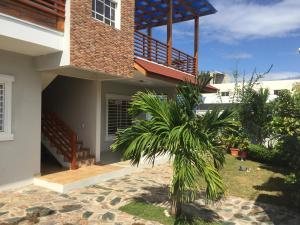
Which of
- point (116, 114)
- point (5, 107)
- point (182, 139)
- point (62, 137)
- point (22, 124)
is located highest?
point (5, 107)

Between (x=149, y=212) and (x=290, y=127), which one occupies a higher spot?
(x=290, y=127)

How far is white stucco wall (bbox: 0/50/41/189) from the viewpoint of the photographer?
8.52 meters

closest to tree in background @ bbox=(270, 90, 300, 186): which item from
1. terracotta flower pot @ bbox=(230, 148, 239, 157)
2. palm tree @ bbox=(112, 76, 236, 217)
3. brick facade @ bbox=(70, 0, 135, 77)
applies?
palm tree @ bbox=(112, 76, 236, 217)

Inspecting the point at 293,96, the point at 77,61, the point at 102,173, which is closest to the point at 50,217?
the point at 102,173

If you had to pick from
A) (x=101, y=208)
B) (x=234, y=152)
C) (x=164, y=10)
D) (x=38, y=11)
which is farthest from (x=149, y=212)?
(x=164, y=10)

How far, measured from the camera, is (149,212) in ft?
23.7

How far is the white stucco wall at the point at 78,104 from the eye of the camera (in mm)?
11938

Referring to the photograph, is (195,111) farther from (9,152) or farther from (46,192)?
(9,152)

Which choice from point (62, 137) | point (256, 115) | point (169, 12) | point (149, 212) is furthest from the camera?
point (256, 115)

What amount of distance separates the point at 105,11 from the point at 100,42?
4.28 feet

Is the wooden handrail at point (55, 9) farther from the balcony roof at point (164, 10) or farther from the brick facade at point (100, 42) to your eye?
the balcony roof at point (164, 10)

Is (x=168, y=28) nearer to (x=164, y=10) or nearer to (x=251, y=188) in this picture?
(x=164, y=10)

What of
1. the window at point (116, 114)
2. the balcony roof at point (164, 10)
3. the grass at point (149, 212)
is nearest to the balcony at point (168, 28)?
the balcony roof at point (164, 10)

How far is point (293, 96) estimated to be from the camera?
8.24 metres
